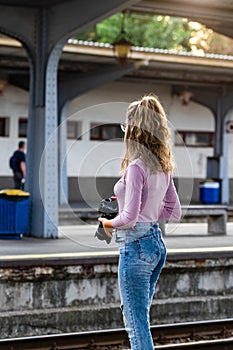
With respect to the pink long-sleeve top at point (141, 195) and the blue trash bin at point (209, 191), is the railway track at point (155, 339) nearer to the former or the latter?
the pink long-sleeve top at point (141, 195)

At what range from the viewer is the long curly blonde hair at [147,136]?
4.43 m

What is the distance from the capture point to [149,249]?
4.45m

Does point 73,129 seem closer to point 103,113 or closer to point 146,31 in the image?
point 103,113

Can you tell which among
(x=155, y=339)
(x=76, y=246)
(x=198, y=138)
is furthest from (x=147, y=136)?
(x=198, y=138)

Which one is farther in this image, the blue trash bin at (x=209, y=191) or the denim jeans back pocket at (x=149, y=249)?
the blue trash bin at (x=209, y=191)

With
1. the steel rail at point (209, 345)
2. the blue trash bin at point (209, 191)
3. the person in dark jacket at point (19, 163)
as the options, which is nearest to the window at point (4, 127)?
the person in dark jacket at point (19, 163)

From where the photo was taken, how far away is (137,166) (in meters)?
4.38

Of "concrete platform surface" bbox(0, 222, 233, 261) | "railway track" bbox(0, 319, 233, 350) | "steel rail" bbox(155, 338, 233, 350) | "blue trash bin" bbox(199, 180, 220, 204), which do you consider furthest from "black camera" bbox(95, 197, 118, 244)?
"blue trash bin" bbox(199, 180, 220, 204)

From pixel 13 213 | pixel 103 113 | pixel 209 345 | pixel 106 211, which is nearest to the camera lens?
pixel 106 211

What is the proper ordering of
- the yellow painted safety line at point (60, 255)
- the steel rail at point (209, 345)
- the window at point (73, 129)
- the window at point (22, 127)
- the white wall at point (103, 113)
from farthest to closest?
the window at point (73, 129) → the window at point (22, 127) → the white wall at point (103, 113) → the yellow painted safety line at point (60, 255) → the steel rail at point (209, 345)

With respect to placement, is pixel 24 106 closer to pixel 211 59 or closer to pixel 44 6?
pixel 211 59

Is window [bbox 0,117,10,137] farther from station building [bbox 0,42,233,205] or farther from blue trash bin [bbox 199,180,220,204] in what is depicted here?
blue trash bin [bbox 199,180,220,204]

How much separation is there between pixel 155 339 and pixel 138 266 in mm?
3865

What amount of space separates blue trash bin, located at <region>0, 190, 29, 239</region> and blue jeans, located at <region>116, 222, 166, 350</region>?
7.93 m
